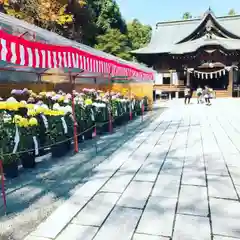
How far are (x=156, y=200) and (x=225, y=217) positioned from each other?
2.58 feet

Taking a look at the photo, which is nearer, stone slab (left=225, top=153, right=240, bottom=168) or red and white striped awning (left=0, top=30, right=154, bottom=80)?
red and white striped awning (left=0, top=30, right=154, bottom=80)

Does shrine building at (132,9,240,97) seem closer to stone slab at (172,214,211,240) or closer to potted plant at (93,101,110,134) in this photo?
potted plant at (93,101,110,134)

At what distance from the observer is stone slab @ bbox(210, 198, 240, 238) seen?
258 centimetres

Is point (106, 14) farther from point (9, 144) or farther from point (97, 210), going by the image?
point (97, 210)

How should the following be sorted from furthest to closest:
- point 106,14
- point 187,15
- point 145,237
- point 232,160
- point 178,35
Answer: point 187,15 → point 178,35 → point 106,14 → point 232,160 → point 145,237

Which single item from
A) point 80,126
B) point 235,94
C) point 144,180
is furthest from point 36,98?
point 235,94

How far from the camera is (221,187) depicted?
3.65m

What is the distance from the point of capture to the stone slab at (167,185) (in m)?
3.44

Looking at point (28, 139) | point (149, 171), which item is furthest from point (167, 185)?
point (28, 139)

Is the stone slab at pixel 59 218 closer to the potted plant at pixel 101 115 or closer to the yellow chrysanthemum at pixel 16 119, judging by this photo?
the yellow chrysanthemum at pixel 16 119

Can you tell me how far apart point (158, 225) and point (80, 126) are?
12.2ft

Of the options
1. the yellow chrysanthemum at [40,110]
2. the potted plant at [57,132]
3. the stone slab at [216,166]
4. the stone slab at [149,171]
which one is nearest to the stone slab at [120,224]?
the stone slab at [149,171]

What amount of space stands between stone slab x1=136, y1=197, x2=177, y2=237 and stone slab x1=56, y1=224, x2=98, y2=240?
44 cm

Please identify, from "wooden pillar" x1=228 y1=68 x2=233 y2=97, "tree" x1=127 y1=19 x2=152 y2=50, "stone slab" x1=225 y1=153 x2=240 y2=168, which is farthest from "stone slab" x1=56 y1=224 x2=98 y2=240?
"tree" x1=127 y1=19 x2=152 y2=50
